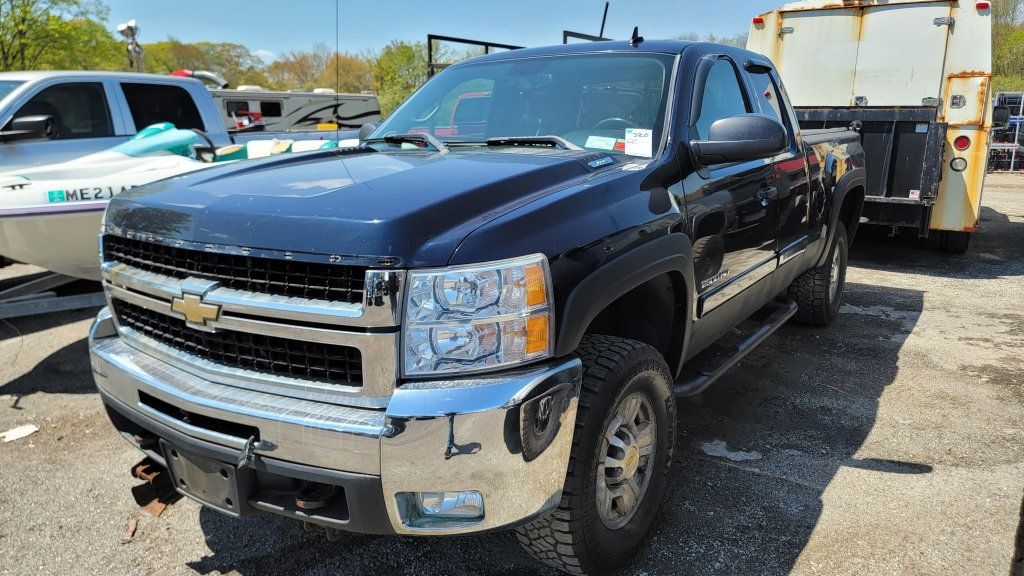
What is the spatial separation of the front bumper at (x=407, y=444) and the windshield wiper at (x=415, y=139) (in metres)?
1.38

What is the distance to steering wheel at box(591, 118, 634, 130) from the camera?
3016 mm

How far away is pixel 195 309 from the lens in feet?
7.14

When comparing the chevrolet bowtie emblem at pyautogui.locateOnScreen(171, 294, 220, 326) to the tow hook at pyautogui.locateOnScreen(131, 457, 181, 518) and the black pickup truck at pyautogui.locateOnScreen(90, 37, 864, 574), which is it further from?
the tow hook at pyautogui.locateOnScreen(131, 457, 181, 518)

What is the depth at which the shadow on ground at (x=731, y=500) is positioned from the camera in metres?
2.65

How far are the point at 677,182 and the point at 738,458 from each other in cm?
145

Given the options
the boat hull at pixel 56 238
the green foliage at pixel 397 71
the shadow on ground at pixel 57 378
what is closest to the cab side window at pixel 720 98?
the boat hull at pixel 56 238

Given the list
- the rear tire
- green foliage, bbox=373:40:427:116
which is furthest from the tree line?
the rear tire

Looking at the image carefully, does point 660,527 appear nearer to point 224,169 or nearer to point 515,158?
point 515,158

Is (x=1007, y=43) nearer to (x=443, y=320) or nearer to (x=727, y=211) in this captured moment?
(x=727, y=211)

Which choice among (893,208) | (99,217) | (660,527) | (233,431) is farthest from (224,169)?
(893,208)

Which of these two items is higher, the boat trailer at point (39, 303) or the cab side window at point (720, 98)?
the cab side window at point (720, 98)

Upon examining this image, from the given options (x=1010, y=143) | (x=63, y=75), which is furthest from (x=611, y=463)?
(x=1010, y=143)

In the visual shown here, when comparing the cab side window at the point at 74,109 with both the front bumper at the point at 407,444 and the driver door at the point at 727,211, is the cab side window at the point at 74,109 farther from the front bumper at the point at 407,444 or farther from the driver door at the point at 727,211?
the driver door at the point at 727,211

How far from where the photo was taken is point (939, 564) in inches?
102
